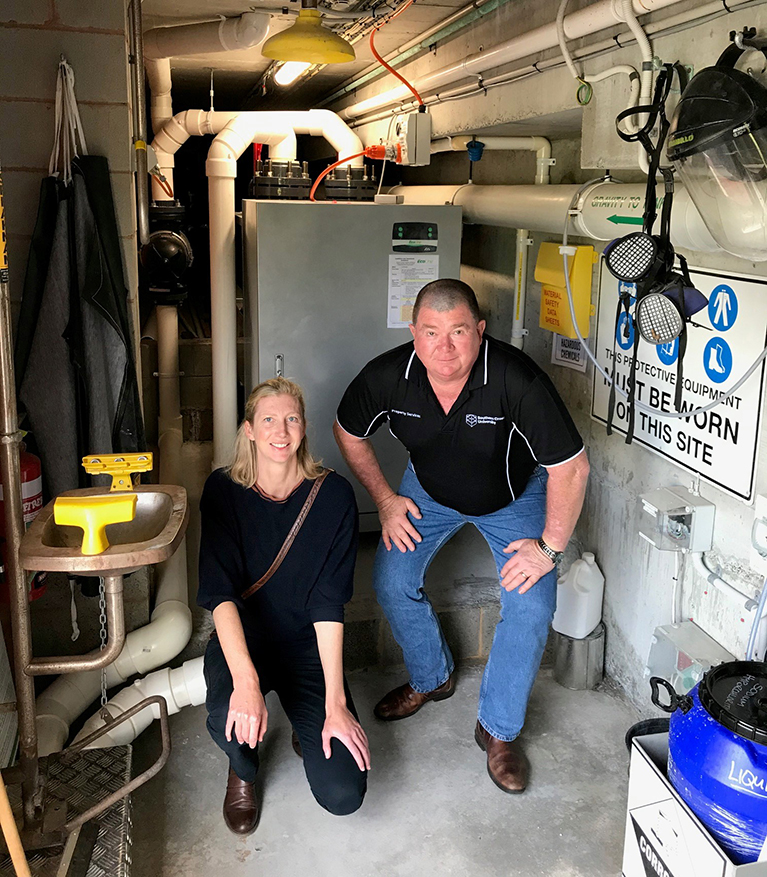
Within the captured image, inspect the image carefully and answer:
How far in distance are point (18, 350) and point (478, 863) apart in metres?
1.75

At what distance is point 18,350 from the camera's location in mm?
2299

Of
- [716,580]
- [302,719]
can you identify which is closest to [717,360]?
[716,580]

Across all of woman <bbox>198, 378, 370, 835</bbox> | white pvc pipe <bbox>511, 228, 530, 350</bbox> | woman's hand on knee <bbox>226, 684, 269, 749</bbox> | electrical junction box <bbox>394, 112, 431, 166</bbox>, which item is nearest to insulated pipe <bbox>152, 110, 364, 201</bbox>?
electrical junction box <bbox>394, 112, 431, 166</bbox>

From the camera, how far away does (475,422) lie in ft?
7.39

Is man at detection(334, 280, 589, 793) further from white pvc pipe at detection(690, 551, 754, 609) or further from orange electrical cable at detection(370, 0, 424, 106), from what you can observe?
orange electrical cable at detection(370, 0, 424, 106)

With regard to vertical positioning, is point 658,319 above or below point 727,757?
above

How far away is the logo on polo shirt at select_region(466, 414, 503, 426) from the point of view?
2242 mm

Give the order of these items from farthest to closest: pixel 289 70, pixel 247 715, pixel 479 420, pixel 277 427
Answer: pixel 289 70, pixel 479 420, pixel 277 427, pixel 247 715

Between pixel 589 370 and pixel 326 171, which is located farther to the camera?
pixel 326 171

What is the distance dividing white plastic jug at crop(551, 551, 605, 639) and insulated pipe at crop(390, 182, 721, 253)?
3.36 ft

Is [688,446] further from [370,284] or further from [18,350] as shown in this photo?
[18,350]

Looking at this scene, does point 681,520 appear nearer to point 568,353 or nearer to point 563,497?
point 563,497

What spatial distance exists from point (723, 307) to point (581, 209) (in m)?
0.52

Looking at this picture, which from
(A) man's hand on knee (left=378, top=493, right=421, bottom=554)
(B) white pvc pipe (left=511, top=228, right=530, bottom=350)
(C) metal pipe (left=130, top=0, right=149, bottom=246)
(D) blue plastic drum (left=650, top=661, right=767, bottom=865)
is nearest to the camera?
(D) blue plastic drum (left=650, top=661, right=767, bottom=865)
